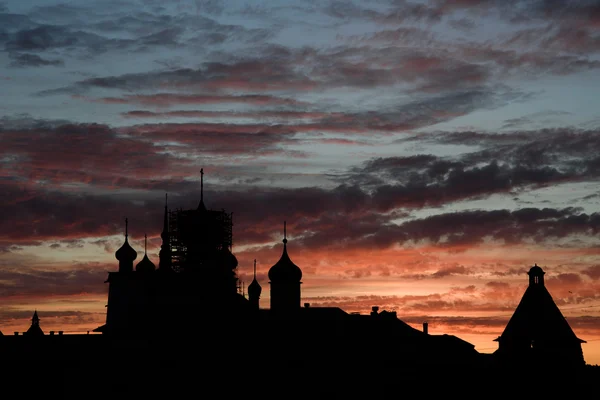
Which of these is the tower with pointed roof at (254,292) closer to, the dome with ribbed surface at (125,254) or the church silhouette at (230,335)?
the church silhouette at (230,335)

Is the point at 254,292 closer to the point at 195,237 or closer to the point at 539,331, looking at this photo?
the point at 195,237

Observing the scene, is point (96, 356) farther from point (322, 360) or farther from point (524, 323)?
point (524, 323)

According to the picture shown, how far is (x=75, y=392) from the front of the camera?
82000 millimetres

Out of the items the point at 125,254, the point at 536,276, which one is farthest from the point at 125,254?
the point at 536,276

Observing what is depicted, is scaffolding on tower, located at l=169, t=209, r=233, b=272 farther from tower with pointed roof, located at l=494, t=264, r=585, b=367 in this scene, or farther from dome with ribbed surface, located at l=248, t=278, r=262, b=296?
tower with pointed roof, located at l=494, t=264, r=585, b=367

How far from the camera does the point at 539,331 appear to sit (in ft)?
313

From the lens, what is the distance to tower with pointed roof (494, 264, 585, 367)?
3718 inches

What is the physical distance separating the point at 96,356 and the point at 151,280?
62.2 ft

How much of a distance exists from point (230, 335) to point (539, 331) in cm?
Answer: 2414

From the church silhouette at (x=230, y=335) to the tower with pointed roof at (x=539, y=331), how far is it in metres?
0.09

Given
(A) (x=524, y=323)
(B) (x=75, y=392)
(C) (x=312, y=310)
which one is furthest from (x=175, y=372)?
(A) (x=524, y=323)

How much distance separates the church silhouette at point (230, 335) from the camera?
8531cm

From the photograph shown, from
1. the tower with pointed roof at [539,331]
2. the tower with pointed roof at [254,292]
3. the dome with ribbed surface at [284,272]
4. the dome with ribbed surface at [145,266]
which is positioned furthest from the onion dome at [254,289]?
the tower with pointed roof at [539,331]

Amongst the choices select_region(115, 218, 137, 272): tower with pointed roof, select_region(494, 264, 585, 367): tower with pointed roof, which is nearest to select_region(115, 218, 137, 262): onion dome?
select_region(115, 218, 137, 272): tower with pointed roof
